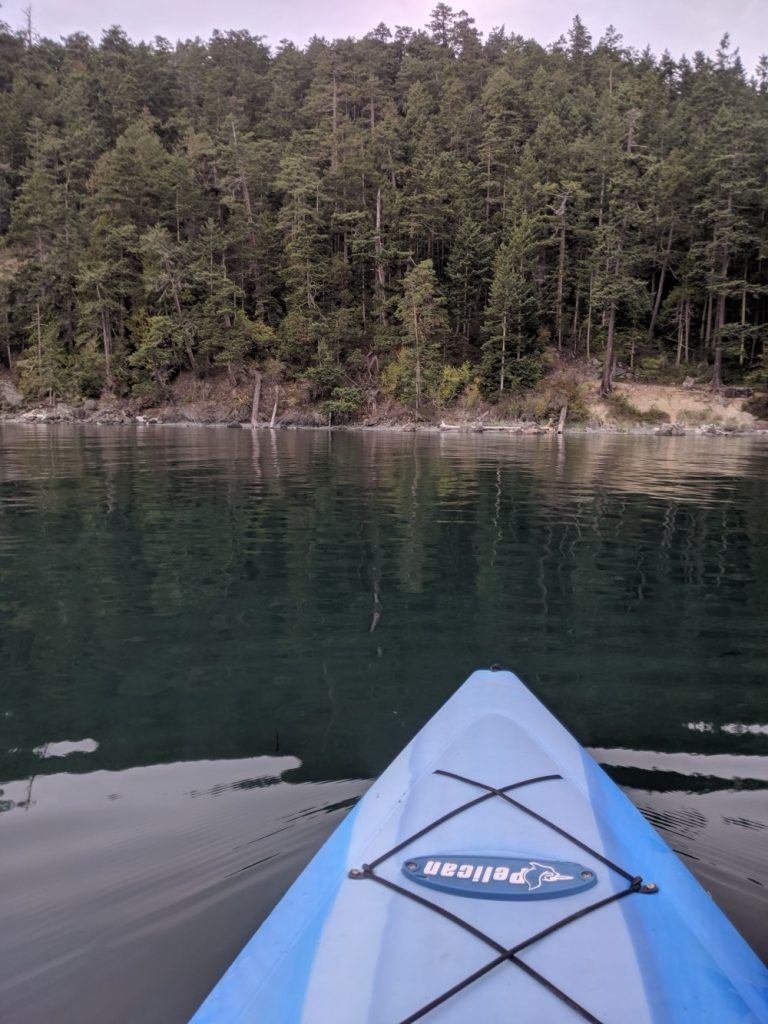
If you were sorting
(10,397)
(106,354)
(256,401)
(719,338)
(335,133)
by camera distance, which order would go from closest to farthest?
(719,338)
(256,401)
(106,354)
(10,397)
(335,133)

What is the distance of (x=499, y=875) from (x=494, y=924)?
8.7 inches

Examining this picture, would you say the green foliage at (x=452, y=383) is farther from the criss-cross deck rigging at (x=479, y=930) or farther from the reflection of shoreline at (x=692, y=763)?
the criss-cross deck rigging at (x=479, y=930)

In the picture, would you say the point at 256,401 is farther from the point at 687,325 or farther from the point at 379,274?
the point at 687,325

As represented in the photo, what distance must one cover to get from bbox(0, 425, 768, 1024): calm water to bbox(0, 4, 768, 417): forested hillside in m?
32.0

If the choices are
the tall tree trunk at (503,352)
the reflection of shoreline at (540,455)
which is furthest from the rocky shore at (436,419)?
the tall tree trunk at (503,352)

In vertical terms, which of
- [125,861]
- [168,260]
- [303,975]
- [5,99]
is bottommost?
[125,861]

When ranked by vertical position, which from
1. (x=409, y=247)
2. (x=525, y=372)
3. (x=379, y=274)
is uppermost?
(x=409, y=247)

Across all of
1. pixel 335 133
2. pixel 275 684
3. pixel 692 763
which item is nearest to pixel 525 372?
pixel 335 133

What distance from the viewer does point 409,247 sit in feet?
151

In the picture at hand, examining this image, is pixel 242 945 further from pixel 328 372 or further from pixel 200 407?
pixel 200 407

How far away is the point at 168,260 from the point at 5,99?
1361 inches

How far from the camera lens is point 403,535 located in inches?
390

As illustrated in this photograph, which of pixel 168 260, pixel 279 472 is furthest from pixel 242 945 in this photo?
pixel 168 260

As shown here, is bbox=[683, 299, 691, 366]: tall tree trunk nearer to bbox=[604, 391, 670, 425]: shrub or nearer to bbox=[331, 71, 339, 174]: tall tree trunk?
bbox=[604, 391, 670, 425]: shrub
